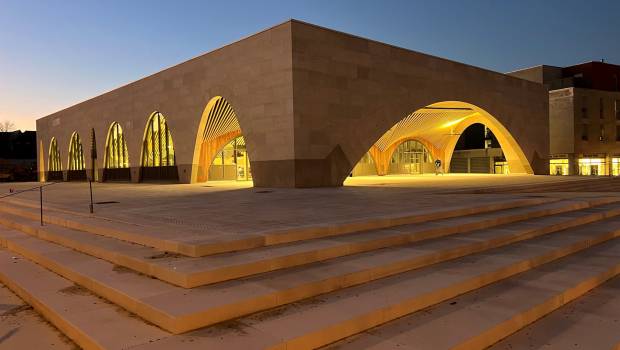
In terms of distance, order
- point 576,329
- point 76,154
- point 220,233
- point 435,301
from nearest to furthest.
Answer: point 576,329 < point 435,301 < point 220,233 < point 76,154

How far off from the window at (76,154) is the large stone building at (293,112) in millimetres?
354

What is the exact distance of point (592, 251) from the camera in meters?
7.22

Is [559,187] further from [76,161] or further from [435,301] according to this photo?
[76,161]

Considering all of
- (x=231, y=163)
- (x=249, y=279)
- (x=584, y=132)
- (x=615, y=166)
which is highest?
(x=584, y=132)

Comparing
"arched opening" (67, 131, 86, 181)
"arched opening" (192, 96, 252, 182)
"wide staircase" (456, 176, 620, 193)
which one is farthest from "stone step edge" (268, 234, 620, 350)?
"arched opening" (67, 131, 86, 181)

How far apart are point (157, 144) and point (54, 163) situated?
27.3 meters

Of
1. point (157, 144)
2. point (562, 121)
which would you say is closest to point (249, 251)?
point (157, 144)

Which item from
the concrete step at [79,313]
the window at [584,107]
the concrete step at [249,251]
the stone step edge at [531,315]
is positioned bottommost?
the stone step edge at [531,315]

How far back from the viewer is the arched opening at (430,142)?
34188mm

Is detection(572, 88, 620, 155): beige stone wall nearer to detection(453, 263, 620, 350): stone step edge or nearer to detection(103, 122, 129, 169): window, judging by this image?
detection(103, 122, 129, 169): window

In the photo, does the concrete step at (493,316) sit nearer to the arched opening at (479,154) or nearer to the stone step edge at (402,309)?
the stone step edge at (402,309)

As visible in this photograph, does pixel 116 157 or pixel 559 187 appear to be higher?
pixel 116 157

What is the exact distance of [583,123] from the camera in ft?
171

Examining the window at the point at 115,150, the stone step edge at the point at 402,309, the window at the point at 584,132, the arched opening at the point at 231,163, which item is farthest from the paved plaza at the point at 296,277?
the window at the point at 584,132
